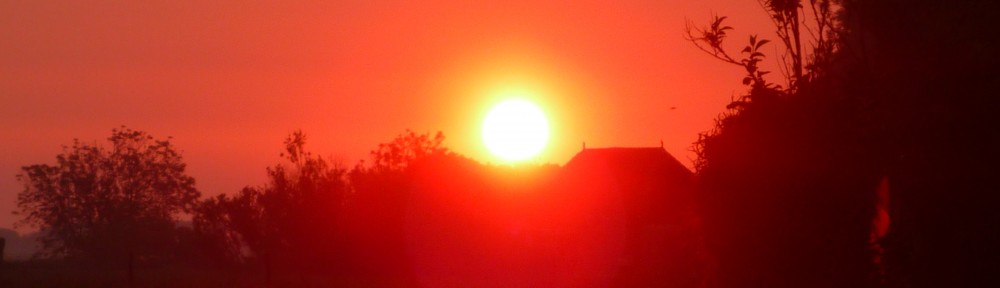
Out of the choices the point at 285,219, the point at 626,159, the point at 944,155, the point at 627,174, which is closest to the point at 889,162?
the point at 944,155

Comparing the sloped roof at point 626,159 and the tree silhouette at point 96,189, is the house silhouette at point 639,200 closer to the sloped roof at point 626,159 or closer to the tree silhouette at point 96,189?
the sloped roof at point 626,159

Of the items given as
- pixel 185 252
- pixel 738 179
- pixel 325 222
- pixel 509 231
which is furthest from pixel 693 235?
pixel 185 252

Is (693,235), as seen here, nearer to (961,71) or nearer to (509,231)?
(961,71)

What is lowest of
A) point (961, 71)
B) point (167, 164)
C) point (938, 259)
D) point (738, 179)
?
point (938, 259)

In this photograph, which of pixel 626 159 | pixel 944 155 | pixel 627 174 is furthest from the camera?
pixel 626 159

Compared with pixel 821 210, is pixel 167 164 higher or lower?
higher

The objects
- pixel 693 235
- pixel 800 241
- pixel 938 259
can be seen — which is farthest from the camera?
pixel 693 235

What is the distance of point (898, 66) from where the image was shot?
1060 cm

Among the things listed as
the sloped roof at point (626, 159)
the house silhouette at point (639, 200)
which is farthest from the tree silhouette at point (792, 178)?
the sloped roof at point (626, 159)

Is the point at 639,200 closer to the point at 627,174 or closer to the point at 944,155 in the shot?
the point at 627,174

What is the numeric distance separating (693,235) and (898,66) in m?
3.94

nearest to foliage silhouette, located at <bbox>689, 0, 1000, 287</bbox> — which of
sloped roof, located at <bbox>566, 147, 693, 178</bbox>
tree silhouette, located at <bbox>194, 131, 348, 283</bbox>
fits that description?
tree silhouette, located at <bbox>194, 131, 348, 283</bbox>

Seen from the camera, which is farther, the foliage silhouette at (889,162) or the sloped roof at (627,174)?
the sloped roof at (627,174)

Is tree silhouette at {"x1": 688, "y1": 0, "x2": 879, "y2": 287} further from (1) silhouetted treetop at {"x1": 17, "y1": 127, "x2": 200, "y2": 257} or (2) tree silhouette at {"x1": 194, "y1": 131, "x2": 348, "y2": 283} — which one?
(1) silhouetted treetop at {"x1": 17, "y1": 127, "x2": 200, "y2": 257}
